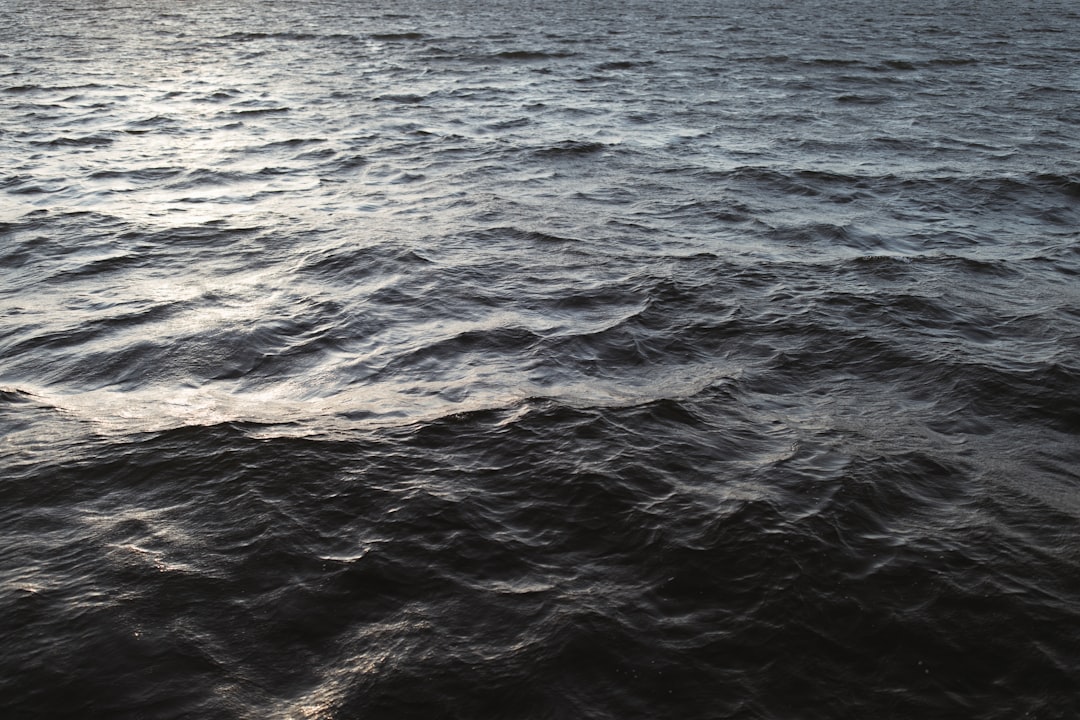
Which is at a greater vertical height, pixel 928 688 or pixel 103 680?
pixel 103 680

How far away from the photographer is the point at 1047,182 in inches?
543

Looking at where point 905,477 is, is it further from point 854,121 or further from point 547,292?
point 854,121

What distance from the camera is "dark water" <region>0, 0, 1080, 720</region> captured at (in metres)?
4.51

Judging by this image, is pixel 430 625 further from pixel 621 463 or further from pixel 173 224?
pixel 173 224

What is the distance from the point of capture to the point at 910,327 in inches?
341

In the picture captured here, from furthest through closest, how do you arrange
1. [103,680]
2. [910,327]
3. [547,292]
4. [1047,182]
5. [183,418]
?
[1047,182], [547,292], [910,327], [183,418], [103,680]

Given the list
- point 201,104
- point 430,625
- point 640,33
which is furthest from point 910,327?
point 640,33

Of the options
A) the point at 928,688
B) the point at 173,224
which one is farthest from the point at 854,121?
the point at 928,688

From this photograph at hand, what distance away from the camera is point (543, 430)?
6.68 meters

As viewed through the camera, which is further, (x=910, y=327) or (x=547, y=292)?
(x=547, y=292)

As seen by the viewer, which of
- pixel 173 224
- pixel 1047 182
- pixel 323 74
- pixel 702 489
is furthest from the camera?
pixel 323 74

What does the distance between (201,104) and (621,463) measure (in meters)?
18.7

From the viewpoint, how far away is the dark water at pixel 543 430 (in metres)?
4.51

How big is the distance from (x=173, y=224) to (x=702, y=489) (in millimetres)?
8814
